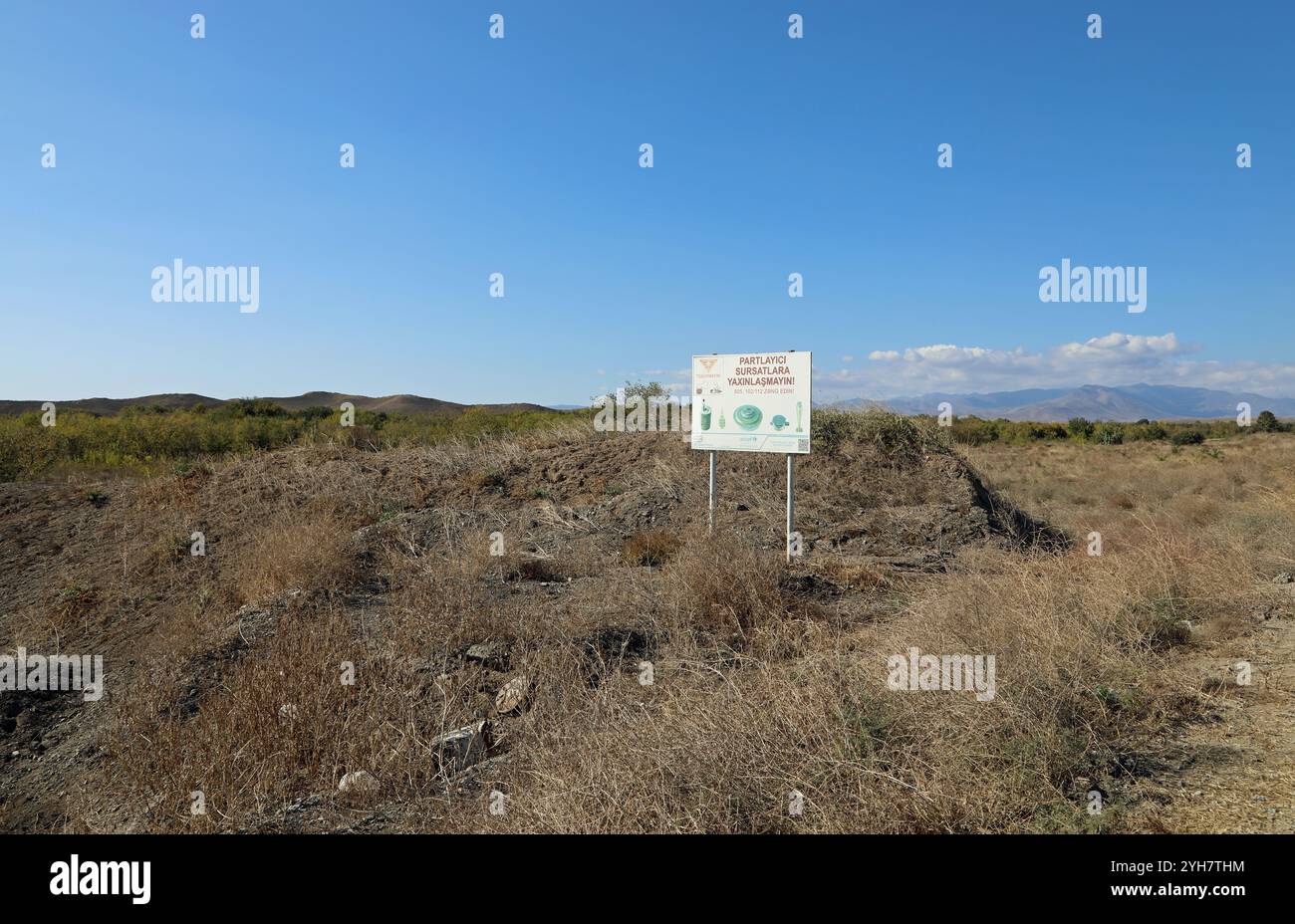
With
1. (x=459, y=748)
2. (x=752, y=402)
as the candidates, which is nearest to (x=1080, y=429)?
(x=752, y=402)

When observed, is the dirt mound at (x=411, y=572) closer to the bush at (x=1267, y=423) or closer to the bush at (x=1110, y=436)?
the bush at (x=1110, y=436)

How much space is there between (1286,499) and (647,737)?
11799mm

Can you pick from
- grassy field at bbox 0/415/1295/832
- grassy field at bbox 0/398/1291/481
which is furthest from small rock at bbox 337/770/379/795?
grassy field at bbox 0/398/1291/481

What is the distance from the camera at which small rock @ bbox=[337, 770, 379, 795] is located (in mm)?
4621

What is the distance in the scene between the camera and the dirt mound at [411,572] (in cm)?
585

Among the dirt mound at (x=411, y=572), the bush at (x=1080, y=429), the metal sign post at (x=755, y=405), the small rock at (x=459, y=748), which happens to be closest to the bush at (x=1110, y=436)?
the bush at (x=1080, y=429)

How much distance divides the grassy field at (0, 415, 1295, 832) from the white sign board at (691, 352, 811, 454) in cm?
155

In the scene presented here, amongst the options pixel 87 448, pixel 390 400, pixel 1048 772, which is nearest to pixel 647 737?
pixel 1048 772

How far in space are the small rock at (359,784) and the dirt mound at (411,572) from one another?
0.54 ft

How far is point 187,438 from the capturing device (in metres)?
23.1

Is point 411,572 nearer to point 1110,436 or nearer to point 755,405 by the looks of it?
point 755,405

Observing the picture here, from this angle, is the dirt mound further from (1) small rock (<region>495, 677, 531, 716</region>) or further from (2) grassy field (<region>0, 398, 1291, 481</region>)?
(2) grassy field (<region>0, 398, 1291, 481</region>)

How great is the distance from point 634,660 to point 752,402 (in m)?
5.32
